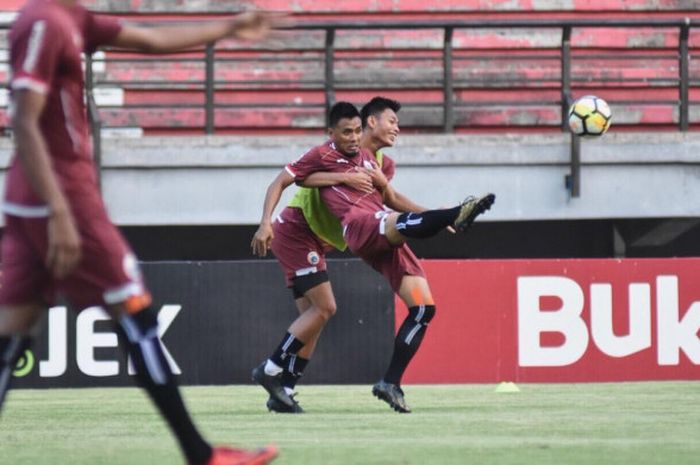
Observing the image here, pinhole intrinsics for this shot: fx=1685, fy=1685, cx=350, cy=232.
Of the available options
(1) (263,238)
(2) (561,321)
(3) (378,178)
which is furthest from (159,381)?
(2) (561,321)

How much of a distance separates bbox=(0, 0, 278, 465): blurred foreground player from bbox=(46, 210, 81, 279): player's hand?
27mm

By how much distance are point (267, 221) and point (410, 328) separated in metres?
1.11

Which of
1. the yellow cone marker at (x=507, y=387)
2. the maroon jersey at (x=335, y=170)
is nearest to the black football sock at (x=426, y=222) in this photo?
the maroon jersey at (x=335, y=170)

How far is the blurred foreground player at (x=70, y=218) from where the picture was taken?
18.8 feet

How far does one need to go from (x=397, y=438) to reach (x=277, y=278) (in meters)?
7.68

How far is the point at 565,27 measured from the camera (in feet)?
57.1

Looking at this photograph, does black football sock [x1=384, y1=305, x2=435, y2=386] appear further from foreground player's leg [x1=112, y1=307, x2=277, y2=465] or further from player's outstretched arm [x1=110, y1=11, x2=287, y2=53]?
foreground player's leg [x1=112, y1=307, x2=277, y2=465]

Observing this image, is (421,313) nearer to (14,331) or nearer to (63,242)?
(14,331)

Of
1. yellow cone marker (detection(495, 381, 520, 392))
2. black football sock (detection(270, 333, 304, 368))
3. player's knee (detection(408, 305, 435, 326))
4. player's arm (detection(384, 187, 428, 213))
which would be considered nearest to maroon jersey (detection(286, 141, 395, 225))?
player's arm (detection(384, 187, 428, 213))

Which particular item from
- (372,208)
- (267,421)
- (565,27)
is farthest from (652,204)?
(267,421)

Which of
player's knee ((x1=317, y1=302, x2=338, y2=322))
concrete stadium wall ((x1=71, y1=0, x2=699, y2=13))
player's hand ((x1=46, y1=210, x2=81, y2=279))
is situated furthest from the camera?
concrete stadium wall ((x1=71, y1=0, x2=699, y2=13))

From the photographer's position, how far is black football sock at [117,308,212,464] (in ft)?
19.3

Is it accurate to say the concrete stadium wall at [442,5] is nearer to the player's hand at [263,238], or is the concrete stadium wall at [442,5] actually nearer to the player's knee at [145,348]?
the player's hand at [263,238]

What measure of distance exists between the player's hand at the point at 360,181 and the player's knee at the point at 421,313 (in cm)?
89
